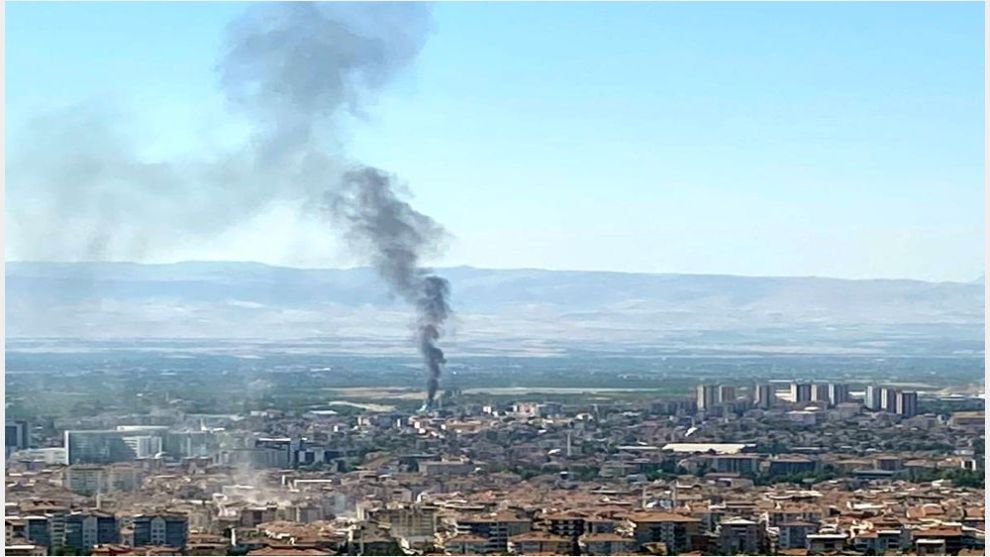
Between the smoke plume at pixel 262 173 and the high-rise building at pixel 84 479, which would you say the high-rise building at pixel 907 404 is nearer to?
the smoke plume at pixel 262 173

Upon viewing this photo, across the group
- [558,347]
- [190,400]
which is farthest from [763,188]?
[190,400]

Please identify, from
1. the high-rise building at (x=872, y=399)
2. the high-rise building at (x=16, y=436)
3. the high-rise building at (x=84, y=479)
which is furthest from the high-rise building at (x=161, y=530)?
the high-rise building at (x=872, y=399)

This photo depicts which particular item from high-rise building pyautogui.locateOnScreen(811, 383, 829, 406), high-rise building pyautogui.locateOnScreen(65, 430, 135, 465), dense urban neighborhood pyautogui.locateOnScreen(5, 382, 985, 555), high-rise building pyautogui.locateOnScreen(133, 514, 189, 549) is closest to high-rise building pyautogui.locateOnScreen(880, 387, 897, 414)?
dense urban neighborhood pyautogui.locateOnScreen(5, 382, 985, 555)

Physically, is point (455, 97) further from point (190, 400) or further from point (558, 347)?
point (190, 400)

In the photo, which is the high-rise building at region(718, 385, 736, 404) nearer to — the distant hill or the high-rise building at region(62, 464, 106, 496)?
the distant hill

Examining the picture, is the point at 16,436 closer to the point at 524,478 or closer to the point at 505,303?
the point at 524,478

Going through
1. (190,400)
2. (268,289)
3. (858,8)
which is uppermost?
(858,8)

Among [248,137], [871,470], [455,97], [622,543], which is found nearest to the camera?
[622,543]
